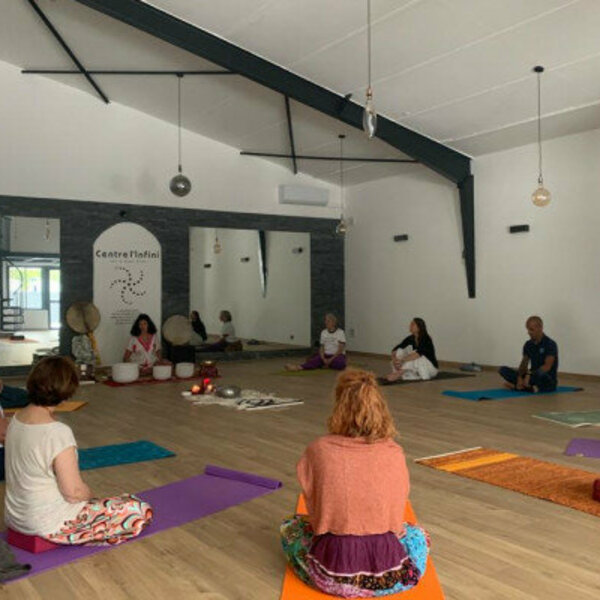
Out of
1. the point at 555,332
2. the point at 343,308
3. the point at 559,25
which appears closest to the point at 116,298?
the point at 343,308

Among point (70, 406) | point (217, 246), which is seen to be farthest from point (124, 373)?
point (217, 246)

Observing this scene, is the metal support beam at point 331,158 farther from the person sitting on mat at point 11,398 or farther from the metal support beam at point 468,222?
the person sitting on mat at point 11,398

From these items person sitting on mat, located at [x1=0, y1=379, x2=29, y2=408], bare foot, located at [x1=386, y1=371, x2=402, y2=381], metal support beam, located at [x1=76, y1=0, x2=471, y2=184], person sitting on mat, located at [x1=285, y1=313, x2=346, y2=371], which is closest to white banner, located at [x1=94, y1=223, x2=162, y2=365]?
person sitting on mat, located at [x1=285, y1=313, x2=346, y2=371]

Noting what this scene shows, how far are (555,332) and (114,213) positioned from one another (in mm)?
5999

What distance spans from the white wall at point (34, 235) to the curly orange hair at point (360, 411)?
732cm

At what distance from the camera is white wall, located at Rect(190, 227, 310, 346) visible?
977 centimetres

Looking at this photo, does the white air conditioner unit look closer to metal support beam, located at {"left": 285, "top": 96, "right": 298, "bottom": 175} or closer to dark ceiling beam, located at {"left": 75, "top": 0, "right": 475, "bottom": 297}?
metal support beam, located at {"left": 285, "top": 96, "right": 298, "bottom": 175}

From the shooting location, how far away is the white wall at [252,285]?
9.77 m

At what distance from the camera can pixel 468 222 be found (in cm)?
877

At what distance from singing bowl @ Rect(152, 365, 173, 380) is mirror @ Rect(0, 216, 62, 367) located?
5.71ft

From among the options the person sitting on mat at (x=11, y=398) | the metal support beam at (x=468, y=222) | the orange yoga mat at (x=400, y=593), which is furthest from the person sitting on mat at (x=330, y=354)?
the orange yoga mat at (x=400, y=593)

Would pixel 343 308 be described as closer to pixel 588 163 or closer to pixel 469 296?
pixel 469 296

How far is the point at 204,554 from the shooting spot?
2.54m

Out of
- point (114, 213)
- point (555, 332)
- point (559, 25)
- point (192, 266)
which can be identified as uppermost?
point (559, 25)
